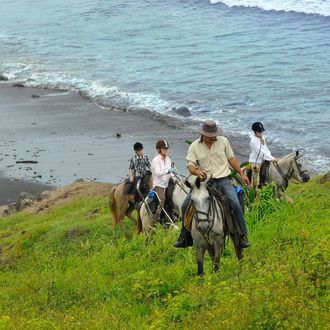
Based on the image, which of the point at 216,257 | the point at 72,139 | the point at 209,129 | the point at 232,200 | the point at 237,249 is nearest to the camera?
the point at 209,129

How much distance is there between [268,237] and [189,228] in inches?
68.0

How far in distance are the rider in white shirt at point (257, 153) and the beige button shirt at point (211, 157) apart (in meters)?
4.70

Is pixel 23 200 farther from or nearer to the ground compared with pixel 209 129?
nearer to the ground

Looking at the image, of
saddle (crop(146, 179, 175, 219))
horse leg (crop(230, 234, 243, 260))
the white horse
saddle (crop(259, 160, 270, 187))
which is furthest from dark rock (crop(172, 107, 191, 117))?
horse leg (crop(230, 234, 243, 260))

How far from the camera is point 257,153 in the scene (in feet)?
58.1

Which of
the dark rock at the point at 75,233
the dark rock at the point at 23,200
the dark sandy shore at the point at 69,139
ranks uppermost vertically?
the dark rock at the point at 75,233

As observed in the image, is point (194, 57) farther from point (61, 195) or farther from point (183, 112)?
point (61, 195)

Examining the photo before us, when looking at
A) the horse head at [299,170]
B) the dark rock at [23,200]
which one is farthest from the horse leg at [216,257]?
the dark rock at [23,200]

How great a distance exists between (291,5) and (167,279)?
50640 millimetres

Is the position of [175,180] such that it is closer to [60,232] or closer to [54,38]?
[60,232]

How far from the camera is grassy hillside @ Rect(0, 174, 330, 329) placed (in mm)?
9789

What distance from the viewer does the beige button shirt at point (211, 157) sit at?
12742mm

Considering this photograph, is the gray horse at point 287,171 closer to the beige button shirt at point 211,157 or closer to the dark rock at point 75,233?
the dark rock at point 75,233

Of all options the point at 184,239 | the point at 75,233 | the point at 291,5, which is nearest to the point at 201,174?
the point at 184,239
